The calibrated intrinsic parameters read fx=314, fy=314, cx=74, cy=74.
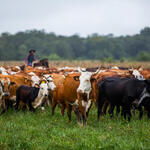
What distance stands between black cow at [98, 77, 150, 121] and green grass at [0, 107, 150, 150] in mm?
529

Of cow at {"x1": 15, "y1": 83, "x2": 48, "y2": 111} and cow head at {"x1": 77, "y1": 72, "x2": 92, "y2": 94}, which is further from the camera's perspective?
cow at {"x1": 15, "y1": 83, "x2": 48, "y2": 111}

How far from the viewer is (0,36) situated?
7950cm

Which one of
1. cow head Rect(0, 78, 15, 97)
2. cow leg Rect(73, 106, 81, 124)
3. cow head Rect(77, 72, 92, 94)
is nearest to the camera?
cow head Rect(77, 72, 92, 94)

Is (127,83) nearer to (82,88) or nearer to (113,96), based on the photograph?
(113,96)

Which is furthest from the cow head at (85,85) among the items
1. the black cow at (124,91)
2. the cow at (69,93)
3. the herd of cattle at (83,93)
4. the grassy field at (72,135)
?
the black cow at (124,91)

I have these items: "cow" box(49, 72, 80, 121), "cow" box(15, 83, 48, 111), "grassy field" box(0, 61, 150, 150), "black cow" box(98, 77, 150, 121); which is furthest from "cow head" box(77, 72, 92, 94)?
"cow" box(15, 83, 48, 111)

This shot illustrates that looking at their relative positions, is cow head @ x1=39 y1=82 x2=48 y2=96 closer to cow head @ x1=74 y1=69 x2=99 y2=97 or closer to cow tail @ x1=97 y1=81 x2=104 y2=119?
cow tail @ x1=97 y1=81 x2=104 y2=119

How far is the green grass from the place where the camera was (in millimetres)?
6305

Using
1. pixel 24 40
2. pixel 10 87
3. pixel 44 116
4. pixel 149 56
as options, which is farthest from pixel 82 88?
pixel 24 40

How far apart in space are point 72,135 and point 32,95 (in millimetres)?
3842

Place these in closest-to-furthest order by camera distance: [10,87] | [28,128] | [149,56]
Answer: [28,128]
[10,87]
[149,56]

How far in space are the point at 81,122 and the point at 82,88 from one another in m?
1.04

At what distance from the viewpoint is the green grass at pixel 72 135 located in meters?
6.30

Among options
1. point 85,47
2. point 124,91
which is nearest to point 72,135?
point 124,91
